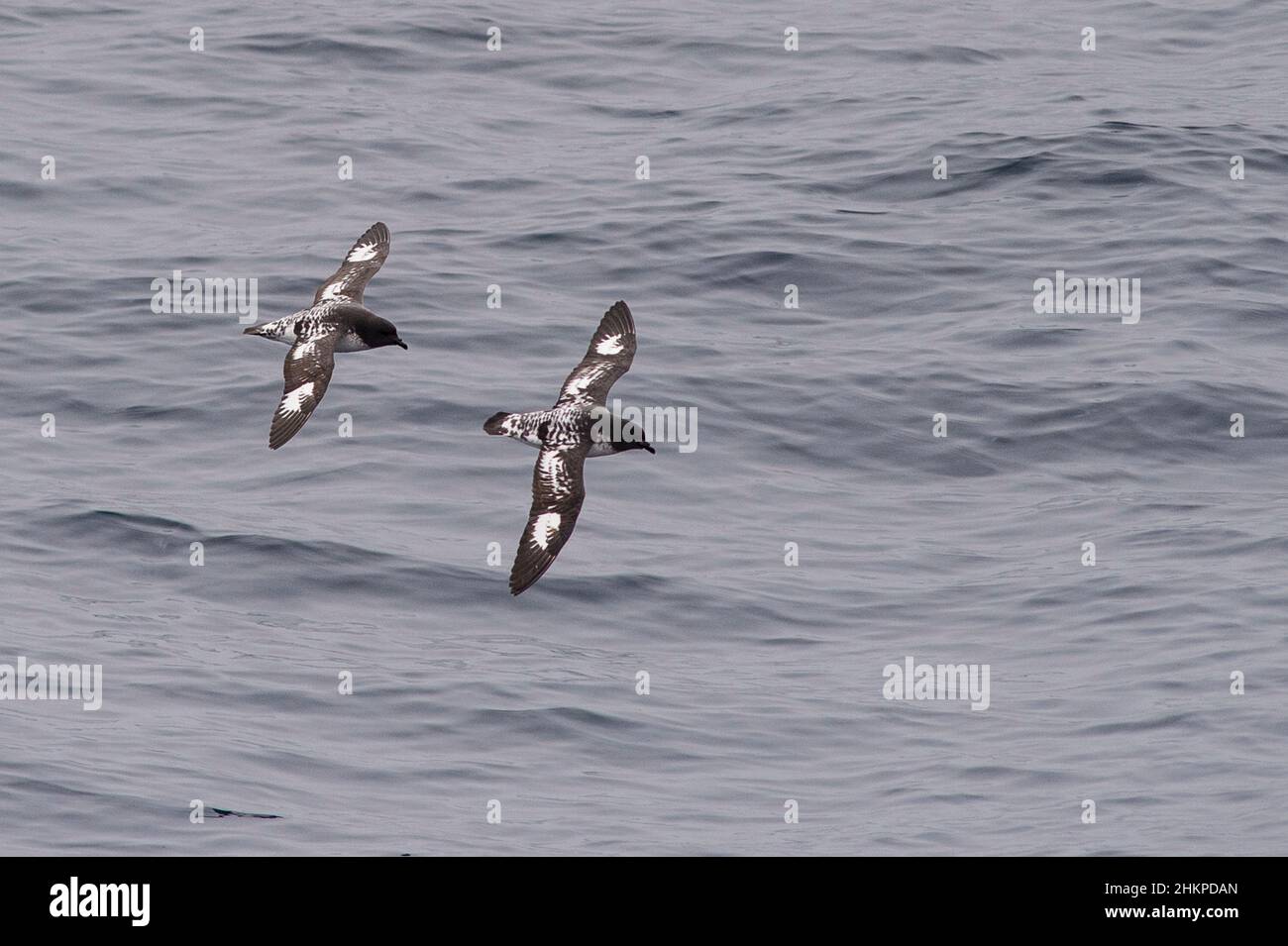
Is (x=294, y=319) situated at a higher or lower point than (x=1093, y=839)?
higher

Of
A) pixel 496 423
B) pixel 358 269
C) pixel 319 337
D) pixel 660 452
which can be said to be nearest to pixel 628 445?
pixel 496 423

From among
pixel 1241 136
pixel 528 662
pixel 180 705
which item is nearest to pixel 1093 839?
pixel 528 662

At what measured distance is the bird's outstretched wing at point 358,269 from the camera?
54.6 ft

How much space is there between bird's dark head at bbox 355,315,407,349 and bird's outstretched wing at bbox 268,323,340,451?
0.18 meters

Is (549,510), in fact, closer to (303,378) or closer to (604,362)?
(604,362)

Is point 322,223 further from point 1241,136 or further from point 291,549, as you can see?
point 1241,136

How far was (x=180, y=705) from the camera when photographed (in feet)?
50.1

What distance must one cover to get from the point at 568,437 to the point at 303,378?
6.50 feet

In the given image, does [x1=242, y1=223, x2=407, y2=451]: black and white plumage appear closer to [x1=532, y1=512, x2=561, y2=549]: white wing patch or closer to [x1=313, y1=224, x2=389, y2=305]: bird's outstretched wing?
[x1=313, y1=224, x2=389, y2=305]: bird's outstretched wing

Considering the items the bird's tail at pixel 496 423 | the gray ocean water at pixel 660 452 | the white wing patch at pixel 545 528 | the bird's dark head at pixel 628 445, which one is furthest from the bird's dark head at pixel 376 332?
the white wing patch at pixel 545 528

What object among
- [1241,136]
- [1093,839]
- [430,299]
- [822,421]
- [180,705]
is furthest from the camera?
[1241,136]

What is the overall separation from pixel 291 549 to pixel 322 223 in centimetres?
766

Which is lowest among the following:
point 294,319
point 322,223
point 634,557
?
point 634,557

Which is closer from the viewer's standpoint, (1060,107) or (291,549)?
(291,549)
